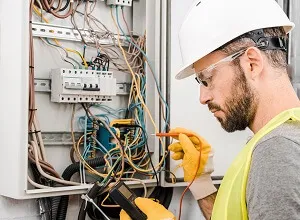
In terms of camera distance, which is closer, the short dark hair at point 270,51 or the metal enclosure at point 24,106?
the short dark hair at point 270,51

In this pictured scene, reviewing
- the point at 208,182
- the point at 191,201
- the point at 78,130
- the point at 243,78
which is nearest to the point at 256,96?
the point at 243,78

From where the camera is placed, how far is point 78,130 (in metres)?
1.86

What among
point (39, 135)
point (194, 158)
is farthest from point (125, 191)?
point (39, 135)

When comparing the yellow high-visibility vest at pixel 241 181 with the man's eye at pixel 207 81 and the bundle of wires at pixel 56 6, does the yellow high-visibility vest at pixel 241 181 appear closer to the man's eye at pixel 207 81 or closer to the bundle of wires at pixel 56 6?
the man's eye at pixel 207 81

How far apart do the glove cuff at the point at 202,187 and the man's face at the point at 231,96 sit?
55 centimetres

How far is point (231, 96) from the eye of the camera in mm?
1111

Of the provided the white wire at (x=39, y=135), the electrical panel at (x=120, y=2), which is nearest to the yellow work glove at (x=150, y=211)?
the white wire at (x=39, y=135)

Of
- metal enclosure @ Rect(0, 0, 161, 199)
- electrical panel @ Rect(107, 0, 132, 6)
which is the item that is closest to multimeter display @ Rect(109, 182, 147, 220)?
metal enclosure @ Rect(0, 0, 161, 199)

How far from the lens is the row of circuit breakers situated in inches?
65.6

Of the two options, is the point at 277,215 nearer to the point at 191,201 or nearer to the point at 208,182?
the point at 208,182

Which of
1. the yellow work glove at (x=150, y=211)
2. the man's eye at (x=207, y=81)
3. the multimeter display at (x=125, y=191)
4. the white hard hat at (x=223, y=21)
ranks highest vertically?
the white hard hat at (x=223, y=21)

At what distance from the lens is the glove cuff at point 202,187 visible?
1649 millimetres

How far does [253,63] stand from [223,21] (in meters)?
0.15

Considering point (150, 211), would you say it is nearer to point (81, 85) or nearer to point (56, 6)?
point (81, 85)
